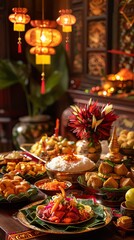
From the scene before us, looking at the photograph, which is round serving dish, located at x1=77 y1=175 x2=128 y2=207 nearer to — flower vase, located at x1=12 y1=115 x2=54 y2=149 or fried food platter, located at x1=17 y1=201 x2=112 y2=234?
fried food platter, located at x1=17 y1=201 x2=112 y2=234

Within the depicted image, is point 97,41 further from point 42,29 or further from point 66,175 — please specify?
point 66,175

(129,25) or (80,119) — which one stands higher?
(129,25)

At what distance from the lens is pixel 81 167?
2.39 meters

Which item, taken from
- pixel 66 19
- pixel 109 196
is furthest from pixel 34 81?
pixel 109 196

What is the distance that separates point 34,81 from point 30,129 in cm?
72

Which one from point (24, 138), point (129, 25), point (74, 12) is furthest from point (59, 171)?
point (74, 12)

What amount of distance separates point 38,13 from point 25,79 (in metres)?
0.89

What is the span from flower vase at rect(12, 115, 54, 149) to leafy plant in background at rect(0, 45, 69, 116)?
137 millimetres

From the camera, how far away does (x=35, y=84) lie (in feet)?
18.0

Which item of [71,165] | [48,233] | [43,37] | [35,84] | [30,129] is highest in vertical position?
[43,37]

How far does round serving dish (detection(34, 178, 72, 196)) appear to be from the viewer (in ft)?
7.16

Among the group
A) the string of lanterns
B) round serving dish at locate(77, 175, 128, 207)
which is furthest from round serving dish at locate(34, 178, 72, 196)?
the string of lanterns

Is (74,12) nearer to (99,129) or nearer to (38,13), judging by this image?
(38,13)

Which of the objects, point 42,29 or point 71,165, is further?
point 42,29
